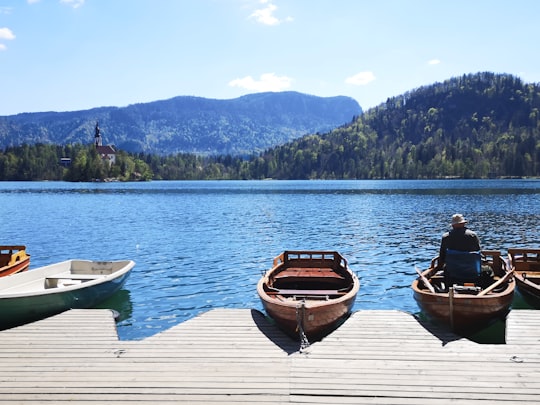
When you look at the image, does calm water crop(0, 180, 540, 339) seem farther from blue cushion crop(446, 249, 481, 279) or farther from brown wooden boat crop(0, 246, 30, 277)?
blue cushion crop(446, 249, 481, 279)

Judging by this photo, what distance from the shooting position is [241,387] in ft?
30.0

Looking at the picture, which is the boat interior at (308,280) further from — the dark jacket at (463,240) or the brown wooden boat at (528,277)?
the brown wooden boat at (528,277)

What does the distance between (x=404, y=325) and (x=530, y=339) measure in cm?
319

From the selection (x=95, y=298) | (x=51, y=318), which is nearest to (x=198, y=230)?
(x=95, y=298)

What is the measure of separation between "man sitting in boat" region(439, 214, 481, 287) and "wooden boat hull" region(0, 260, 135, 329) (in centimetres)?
1239

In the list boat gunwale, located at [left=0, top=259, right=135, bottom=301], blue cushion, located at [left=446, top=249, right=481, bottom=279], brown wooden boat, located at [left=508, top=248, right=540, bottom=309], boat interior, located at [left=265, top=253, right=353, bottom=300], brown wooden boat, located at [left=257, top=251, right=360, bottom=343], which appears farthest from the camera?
brown wooden boat, located at [left=508, top=248, right=540, bottom=309]

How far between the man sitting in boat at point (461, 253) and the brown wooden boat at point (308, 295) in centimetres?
306

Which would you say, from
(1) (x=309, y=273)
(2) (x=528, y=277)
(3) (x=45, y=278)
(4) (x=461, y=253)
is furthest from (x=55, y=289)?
(2) (x=528, y=277)

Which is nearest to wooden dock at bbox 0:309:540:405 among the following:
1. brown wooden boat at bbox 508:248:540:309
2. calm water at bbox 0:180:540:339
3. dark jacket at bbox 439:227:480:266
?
dark jacket at bbox 439:227:480:266

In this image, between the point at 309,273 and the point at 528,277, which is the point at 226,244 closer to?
the point at 309,273

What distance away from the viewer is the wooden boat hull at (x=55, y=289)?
1433 centimetres

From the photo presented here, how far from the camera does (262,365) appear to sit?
1031 cm

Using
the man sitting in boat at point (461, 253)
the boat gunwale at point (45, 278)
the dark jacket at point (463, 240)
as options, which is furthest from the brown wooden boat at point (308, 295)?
the boat gunwale at point (45, 278)

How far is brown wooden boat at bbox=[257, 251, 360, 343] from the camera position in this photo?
12415mm
